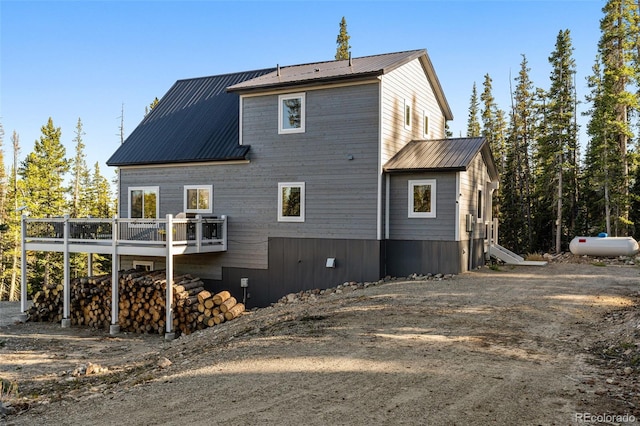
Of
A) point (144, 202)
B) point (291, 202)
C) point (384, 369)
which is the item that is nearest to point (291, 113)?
point (291, 202)

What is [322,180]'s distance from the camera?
50.6ft

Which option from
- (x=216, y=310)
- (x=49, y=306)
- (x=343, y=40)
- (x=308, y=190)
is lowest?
(x=49, y=306)

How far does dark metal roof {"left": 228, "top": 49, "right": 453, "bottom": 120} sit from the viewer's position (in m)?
14.9

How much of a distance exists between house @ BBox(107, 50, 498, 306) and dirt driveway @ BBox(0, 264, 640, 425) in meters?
3.33

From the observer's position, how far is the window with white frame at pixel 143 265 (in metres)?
18.4

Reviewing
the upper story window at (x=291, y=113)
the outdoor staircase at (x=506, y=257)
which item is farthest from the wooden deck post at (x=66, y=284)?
the outdoor staircase at (x=506, y=257)

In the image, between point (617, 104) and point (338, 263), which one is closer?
point (338, 263)

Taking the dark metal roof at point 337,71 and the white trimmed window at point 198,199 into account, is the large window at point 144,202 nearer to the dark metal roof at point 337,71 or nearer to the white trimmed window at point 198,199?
the white trimmed window at point 198,199

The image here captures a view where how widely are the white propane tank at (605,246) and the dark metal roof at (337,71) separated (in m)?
8.94

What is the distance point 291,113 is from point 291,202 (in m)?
2.99

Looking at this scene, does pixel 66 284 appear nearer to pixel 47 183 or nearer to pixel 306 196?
pixel 306 196

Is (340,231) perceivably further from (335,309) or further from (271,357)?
(271,357)

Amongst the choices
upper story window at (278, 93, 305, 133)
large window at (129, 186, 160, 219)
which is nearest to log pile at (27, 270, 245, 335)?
large window at (129, 186, 160, 219)

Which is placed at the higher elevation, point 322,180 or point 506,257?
point 322,180
